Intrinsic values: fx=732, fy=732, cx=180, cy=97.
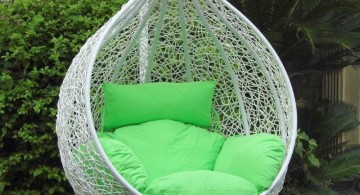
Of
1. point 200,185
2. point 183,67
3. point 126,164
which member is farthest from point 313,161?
point 126,164

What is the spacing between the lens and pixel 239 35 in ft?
14.5

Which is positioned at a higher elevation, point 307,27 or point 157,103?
point 307,27

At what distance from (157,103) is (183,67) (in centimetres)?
46

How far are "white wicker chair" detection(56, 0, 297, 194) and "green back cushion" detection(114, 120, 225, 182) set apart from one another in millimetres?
224

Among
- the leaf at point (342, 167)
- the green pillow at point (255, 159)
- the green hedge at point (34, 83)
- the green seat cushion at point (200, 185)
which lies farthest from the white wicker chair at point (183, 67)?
the leaf at point (342, 167)

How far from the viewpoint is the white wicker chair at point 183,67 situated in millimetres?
3938

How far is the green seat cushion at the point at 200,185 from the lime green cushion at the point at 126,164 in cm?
6

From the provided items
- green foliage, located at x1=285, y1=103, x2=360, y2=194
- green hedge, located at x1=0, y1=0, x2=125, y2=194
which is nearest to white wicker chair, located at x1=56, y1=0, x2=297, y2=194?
green hedge, located at x1=0, y1=0, x2=125, y2=194

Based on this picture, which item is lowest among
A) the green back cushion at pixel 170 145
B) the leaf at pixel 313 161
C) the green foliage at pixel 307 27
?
the leaf at pixel 313 161

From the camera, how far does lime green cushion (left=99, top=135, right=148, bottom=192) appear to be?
3.66 metres

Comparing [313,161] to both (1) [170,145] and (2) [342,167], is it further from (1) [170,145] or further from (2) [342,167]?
(1) [170,145]

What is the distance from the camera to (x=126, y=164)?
3.71 m

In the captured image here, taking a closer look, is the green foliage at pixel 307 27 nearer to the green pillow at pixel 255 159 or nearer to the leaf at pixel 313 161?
the leaf at pixel 313 161

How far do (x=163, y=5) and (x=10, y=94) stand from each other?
1.26 metres
